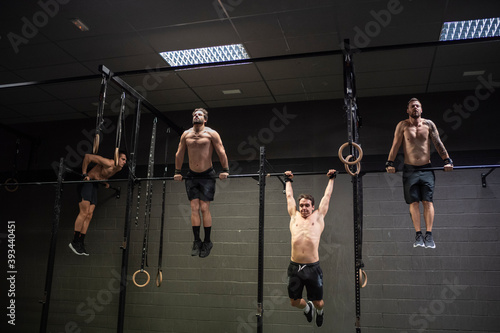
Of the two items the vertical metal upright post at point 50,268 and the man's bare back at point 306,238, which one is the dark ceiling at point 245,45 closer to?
the vertical metal upright post at point 50,268

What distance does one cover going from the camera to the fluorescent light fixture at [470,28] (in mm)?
4523

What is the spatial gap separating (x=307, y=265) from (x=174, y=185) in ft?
9.93

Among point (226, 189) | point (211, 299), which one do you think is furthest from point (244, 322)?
point (226, 189)

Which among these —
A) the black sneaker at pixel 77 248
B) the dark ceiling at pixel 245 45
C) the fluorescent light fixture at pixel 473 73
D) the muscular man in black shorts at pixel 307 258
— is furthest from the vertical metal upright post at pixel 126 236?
the fluorescent light fixture at pixel 473 73

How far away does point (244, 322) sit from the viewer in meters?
5.86

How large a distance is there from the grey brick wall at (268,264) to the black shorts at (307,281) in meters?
1.34

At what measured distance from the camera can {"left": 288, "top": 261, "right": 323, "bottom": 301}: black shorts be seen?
4348 mm

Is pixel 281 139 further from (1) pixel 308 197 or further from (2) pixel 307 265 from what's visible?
(2) pixel 307 265

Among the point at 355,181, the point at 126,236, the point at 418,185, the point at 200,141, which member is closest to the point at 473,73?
the point at 418,185

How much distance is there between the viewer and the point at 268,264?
5.96 metres

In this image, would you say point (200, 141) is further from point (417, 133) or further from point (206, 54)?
point (417, 133)

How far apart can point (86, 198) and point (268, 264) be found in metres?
2.71

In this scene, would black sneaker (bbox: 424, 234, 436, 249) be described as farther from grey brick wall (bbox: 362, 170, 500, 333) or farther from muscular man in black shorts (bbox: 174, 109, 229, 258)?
muscular man in black shorts (bbox: 174, 109, 229, 258)

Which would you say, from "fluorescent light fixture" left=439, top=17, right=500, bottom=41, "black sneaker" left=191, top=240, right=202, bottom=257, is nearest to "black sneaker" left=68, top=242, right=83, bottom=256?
"black sneaker" left=191, top=240, right=202, bottom=257
